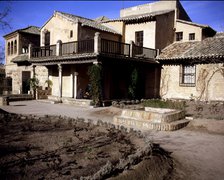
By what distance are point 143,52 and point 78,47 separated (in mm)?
5516

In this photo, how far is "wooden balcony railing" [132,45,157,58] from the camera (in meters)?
18.8

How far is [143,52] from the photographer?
19.9 metres

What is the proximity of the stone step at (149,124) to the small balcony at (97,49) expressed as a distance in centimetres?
619

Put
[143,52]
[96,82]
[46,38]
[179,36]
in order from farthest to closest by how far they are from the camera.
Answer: [46,38]
[179,36]
[143,52]
[96,82]

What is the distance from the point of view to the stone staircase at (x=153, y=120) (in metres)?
9.32

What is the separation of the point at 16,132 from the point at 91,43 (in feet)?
33.4

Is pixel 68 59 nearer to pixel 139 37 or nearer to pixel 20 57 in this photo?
pixel 139 37

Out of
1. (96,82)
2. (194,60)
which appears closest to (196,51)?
(194,60)

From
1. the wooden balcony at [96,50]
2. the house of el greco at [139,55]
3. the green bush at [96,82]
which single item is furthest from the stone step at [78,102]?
the wooden balcony at [96,50]

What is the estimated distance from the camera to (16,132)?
7512 mm

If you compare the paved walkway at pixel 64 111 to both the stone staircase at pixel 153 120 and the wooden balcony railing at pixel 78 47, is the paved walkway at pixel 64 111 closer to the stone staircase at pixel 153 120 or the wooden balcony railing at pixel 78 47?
the stone staircase at pixel 153 120

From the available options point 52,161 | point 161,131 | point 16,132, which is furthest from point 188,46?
point 52,161

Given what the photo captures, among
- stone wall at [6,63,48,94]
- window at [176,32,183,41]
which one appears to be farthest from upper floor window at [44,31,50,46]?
window at [176,32,183,41]

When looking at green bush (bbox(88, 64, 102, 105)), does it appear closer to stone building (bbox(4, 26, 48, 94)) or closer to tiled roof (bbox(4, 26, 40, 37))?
stone building (bbox(4, 26, 48, 94))
